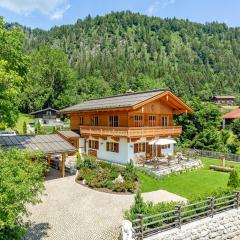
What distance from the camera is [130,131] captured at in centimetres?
2953

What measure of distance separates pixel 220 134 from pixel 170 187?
76.5 feet

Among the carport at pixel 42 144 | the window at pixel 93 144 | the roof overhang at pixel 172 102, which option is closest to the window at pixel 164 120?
the roof overhang at pixel 172 102

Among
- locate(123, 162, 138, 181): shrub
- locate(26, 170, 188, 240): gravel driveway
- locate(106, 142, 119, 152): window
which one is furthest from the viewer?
locate(106, 142, 119, 152): window

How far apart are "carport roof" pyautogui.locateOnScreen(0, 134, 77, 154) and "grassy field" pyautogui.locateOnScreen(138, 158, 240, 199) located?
7.31m

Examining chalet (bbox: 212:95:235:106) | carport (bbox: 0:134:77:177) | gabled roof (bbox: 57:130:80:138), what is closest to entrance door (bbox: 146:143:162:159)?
carport (bbox: 0:134:77:177)

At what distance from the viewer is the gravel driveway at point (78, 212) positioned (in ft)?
51.9

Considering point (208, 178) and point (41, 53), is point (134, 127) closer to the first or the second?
point (208, 178)

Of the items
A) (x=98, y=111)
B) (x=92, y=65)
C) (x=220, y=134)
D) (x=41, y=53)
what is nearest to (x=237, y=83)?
(x=92, y=65)

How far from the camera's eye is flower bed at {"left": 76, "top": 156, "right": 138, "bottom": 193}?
23.3m

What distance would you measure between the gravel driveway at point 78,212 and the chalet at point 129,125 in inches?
317

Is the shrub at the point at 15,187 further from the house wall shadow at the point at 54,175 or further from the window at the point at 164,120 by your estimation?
the window at the point at 164,120

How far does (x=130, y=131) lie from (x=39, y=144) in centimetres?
875

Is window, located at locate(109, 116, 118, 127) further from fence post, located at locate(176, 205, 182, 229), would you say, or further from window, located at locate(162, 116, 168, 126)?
fence post, located at locate(176, 205, 182, 229)

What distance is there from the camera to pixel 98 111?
113 feet
